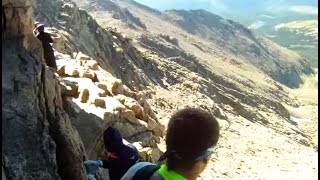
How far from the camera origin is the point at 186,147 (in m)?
5.14

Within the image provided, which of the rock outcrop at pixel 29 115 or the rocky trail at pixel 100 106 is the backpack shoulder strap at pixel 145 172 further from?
the rock outcrop at pixel 29 115

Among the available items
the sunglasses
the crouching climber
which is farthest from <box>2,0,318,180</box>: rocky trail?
the sunglasses

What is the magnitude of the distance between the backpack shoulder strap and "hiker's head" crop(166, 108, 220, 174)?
→ 0.56ft

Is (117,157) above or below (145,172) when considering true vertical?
below

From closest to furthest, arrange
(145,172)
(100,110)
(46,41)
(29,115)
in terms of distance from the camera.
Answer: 1. (145,172)
2. (29,115)
3. (46,41)
4. (100,110)

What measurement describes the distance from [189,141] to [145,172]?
52 cm

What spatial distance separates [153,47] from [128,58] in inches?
1048

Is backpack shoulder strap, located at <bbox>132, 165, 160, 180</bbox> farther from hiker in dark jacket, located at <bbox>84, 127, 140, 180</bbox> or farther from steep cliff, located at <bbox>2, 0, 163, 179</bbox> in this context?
hiker in dark jacket, located at <bbox>84, 127, 140, 180</bbox>

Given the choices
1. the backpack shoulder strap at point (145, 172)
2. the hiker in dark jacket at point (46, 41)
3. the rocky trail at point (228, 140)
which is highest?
the backpack shoulder strap at point (145, 172)

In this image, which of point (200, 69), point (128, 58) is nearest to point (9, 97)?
point (128, 58)

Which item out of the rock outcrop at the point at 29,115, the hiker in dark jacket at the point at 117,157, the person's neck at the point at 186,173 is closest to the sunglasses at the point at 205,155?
the person's neck at the point at 186,173

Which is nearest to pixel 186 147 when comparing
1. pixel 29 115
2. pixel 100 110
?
pixel 29 115

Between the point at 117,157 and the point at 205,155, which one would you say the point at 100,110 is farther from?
the point at 205,155

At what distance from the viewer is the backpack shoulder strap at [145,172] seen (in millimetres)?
5211
